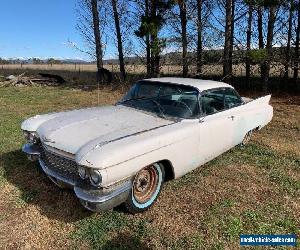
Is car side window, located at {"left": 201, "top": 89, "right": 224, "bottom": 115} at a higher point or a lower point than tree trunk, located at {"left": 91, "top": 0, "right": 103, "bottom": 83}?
lower

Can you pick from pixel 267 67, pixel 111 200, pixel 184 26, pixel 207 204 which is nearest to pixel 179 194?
pixel 207 204

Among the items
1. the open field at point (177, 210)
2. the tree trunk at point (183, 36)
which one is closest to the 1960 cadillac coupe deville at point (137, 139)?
the open field at point (177, 210)

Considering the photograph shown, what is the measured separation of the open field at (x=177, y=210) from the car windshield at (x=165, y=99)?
1.09 metres

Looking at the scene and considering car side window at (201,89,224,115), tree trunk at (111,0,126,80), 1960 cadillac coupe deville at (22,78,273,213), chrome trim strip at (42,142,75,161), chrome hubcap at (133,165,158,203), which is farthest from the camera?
tree trunk at (111,0,126,80)

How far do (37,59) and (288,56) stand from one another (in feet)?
286

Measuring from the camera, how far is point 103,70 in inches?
800

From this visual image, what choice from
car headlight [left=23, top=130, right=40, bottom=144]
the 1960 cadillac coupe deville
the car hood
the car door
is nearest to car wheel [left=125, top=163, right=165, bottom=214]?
the 1960 cadillac coupe deville

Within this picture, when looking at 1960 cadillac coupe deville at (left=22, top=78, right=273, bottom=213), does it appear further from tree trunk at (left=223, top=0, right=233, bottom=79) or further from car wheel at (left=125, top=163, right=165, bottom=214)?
tree trunk at (left=223, top=0, right=233, bottom=79)

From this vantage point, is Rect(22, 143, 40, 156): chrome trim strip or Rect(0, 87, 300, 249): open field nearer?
Rect(0, 87, 300, 249): open field

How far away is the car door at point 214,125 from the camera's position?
4.94 metres

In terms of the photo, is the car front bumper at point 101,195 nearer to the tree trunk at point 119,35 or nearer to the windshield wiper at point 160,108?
the windshield wiper at point 160,108

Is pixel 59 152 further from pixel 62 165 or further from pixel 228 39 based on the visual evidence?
pixel 228 39

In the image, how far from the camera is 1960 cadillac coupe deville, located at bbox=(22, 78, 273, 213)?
363 cm

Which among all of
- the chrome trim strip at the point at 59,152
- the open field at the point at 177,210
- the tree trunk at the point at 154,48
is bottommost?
the open field at the point at 177,210
